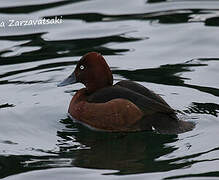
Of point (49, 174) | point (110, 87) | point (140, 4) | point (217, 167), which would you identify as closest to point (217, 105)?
point (110, 87)

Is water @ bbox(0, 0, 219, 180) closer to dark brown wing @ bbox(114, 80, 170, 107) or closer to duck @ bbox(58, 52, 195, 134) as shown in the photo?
duck @ bbox(58, 52, 195, 134)

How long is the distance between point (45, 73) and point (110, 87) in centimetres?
209

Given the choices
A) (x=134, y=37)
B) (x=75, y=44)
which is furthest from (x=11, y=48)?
(x=134, y=37)

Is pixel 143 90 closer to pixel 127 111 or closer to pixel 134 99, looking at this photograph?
pixel 134 99

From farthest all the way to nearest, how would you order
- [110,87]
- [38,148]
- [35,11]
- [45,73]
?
[35,11] < [45,73] < [110,87] < [38,148]

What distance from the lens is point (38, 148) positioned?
7.52 meters

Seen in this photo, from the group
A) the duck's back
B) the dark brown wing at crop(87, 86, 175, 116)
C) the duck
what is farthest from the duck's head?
the duck's back

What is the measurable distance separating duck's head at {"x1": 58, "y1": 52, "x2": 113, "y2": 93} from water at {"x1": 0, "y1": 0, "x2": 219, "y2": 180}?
0.43 meters

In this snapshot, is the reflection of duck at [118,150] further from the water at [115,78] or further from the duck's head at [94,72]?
the duck's head at [94,72]

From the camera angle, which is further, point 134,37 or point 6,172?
point 134,37

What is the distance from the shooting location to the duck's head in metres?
8.47

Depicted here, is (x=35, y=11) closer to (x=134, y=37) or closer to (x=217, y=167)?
(x=134, y=37)

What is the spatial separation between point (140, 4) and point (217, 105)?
481 centimetres

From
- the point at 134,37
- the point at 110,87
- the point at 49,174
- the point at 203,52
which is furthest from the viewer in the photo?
the point at 134,37
